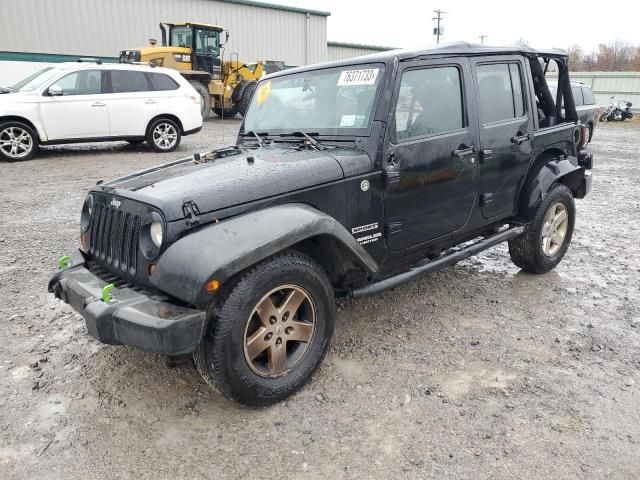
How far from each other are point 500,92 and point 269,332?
2.78 meters

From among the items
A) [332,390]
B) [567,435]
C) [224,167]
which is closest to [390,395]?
[332,390]

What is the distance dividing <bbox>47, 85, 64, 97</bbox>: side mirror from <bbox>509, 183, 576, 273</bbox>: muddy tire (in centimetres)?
890

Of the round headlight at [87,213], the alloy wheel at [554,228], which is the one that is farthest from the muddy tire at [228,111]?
the round headlight at [87,213]

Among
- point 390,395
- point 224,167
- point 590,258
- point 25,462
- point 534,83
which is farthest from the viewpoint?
point 590,258

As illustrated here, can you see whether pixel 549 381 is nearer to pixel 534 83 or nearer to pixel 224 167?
pixel 224 167

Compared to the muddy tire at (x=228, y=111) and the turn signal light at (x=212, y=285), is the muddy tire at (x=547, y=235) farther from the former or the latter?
the muddy tire at (x=228, y=111)

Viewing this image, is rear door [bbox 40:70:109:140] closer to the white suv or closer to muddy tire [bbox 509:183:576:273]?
the white suv

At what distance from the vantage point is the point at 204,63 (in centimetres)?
1823

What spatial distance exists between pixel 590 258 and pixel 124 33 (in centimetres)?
2326

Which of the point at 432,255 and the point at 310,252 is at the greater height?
the point at 310,252

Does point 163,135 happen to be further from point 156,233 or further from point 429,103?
point 156,233

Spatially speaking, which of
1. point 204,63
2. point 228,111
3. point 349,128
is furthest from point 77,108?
point 228,111

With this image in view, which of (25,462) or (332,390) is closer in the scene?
(25,462)

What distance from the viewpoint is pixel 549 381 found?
3117mm
